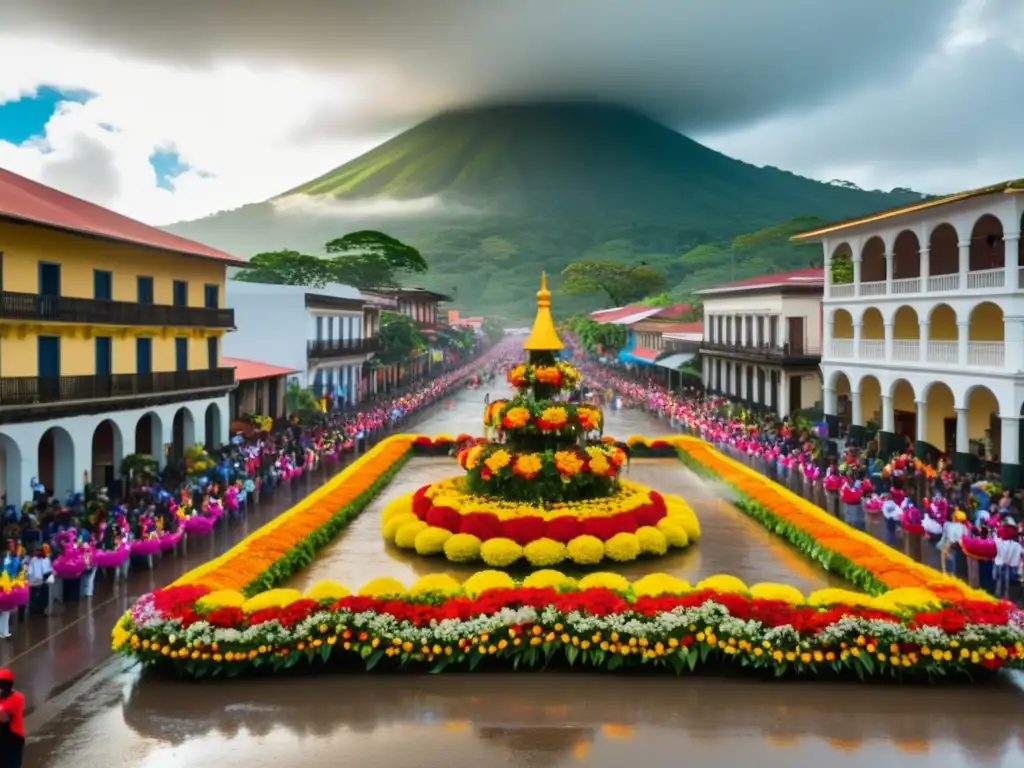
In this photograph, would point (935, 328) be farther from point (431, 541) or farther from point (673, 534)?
point (431, 541)

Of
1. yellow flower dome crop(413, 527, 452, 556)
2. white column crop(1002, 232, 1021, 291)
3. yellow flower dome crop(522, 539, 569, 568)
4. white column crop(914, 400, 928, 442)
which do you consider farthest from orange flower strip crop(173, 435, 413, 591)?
white column crop(1002, 232, 1021, 291)

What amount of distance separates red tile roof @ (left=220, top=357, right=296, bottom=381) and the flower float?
1111 inches

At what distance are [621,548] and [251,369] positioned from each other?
30.0 metres

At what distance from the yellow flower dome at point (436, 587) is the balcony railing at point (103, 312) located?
16.2 metres

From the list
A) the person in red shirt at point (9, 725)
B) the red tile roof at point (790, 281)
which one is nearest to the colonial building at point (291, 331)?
the red tile roof at point (790, 281)

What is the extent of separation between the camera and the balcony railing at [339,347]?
53.2 meters

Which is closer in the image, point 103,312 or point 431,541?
point 431,541

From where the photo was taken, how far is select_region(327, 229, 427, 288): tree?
95794 mm

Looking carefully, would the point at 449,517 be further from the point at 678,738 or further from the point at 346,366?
the point at 346,366

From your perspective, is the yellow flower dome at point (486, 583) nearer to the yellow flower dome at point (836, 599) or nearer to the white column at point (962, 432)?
the yellow flower dome at point (836, 599)

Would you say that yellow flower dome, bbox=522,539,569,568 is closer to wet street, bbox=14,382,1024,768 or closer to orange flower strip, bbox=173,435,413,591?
orange flower strip, bbox=173,435,413,591

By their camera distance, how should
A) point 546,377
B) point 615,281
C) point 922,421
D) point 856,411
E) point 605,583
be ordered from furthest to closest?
point 615,281, point 856,411, point 922,421, point 546,377, point 605,583

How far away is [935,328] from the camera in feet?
120

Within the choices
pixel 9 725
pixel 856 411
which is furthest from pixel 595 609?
pixel 856 411
